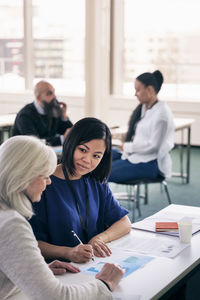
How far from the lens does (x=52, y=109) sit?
230 inches

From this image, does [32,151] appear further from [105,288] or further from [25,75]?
[25,75]

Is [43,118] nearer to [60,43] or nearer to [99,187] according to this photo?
[99,187]

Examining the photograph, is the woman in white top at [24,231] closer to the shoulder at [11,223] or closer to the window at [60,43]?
the shoulder at [11,223]

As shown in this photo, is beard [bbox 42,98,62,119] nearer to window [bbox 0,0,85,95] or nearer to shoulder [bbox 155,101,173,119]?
shoulder [bbox 155,101,173,119]

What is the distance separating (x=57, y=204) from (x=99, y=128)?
0.39 meters

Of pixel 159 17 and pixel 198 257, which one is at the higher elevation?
pixel 159 17

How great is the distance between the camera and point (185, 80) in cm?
923

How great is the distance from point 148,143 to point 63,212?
8.77ft

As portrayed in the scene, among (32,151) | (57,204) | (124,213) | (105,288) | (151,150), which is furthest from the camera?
(151,150)

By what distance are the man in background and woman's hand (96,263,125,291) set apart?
3.52 meters

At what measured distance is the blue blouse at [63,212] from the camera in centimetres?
241

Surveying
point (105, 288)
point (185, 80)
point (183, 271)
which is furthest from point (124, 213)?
point (185, 80)

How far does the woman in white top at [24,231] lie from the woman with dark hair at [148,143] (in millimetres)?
3174

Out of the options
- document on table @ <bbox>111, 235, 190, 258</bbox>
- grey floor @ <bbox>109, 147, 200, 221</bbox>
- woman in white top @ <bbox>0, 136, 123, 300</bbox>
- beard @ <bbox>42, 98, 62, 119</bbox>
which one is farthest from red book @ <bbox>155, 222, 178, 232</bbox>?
beard @ <bbox>42, 98, 62, 119</bbox>
